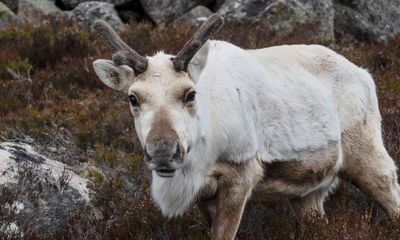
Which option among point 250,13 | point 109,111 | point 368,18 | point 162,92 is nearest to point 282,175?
point 162,92

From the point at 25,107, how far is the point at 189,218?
3.92 m

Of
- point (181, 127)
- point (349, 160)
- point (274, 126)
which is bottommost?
point (349, 160)

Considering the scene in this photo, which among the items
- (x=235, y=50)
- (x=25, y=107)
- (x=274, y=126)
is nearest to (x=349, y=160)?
(x=274, y=126)

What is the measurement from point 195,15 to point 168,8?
0.75 meters

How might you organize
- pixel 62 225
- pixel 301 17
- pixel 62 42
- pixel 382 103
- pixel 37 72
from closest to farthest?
pixel 62 225 → pixel 382 103 → pixel 37 72 → pixel 62 42 → pixel 301 17

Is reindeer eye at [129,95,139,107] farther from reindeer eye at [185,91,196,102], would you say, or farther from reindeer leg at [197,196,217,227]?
reindeer leg at [197,196,217,227]

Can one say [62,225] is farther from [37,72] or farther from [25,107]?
[37,72]

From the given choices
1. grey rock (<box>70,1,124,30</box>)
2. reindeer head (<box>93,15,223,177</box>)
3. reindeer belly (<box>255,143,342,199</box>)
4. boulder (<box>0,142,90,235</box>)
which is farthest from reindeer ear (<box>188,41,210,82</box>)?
grey rock (<box>70,1,124,30</box>)

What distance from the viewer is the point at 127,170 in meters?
6.71

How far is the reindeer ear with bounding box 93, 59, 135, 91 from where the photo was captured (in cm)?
470

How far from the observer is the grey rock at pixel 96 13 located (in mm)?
12805

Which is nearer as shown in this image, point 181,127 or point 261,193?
point 181,127

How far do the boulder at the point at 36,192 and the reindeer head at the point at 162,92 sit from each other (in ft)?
4.83

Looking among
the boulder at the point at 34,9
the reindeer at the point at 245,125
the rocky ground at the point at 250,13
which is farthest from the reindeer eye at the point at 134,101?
the boulder at the point at 34,9
